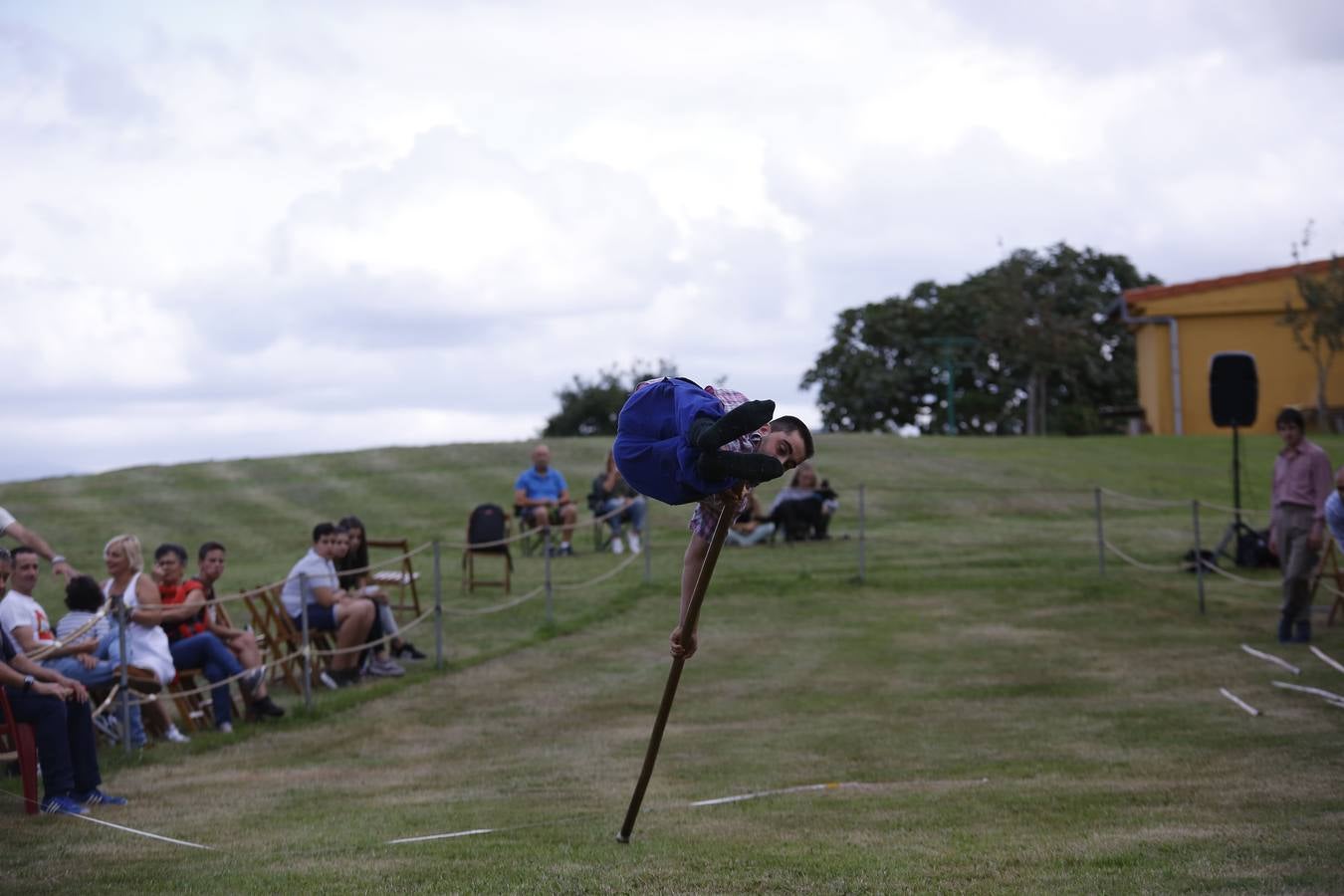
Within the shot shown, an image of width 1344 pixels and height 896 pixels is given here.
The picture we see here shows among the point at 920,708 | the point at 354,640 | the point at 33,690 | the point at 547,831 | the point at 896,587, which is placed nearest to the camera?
the point at 547,831

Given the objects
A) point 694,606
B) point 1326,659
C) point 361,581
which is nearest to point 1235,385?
point 1326,659

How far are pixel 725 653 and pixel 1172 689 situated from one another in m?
4.09

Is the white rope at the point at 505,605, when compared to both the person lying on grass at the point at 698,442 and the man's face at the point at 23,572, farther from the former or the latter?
the person lying on grass at the point at 698,442

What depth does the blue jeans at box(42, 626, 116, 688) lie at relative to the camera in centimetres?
884

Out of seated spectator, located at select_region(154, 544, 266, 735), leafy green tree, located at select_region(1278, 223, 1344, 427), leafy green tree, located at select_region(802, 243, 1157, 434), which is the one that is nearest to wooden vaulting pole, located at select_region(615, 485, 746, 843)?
seated spectator, located at select_region(154, 544, 266, 735)

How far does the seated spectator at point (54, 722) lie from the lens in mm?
7406

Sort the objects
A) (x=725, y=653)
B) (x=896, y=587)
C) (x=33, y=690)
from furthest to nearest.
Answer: (x=896, y=587)
(x=725, y=653)
(x=33, y=690)

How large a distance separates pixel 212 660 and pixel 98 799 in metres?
2.56

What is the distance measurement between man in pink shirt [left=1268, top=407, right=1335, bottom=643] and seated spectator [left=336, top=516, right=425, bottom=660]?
25.3ft

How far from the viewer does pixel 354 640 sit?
1217 cm

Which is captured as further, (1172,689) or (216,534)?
(216,534)

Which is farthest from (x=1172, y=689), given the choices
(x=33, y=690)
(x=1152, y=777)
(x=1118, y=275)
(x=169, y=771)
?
(x=1118, y=275)

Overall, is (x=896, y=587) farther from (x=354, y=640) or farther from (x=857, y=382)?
(x=857, y=382)

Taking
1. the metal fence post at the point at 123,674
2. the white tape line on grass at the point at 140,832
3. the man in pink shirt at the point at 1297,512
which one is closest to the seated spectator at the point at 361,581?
the metal fence post at the point at 123,674
